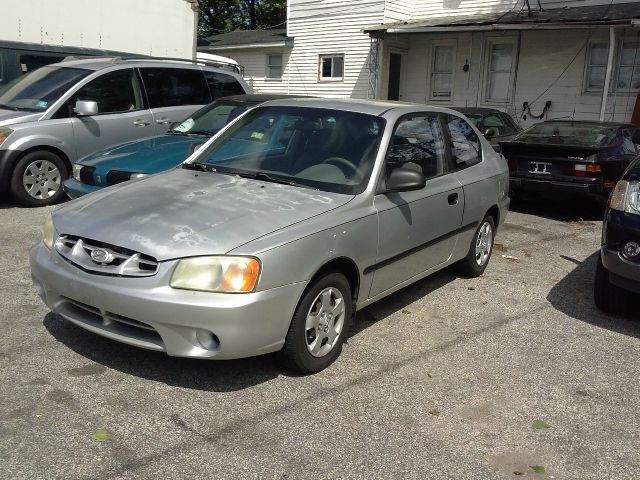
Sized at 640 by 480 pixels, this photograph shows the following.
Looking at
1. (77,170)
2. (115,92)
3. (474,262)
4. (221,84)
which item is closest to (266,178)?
(474,262)

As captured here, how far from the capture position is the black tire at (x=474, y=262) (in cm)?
580

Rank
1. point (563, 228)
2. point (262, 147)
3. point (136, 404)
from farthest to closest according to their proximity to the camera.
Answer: point (563, 228)
point (262, 147)
point (136, 404)

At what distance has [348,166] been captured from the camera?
435 cm

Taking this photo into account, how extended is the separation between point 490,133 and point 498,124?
1.00 meters

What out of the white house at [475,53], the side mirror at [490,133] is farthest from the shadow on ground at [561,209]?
the white house at [475,53]

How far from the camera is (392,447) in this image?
3123mm

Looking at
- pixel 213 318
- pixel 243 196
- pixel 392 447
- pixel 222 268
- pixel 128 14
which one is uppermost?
pixel 128 14

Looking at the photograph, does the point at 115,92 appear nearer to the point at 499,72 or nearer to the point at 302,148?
the point at 302,148

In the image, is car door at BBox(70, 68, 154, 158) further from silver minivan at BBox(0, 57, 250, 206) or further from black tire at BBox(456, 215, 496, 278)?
black tire at BBox(456, 215, 496, 278)

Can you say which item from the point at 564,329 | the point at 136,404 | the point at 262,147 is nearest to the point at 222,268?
the point at 136,404

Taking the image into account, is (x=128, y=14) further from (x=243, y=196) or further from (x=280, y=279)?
(x=280, y=279)

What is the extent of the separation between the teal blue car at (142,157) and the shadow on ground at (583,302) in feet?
11.7

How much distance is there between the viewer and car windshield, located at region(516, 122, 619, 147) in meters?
8.80

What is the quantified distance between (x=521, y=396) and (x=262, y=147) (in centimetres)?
253
